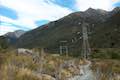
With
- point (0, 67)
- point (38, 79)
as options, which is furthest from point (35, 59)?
point (0, 67)

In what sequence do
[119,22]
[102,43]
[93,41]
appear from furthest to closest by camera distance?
[119,22] → [93,41] → [102,43]

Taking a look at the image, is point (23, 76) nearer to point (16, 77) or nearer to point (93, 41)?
point (16, 77)

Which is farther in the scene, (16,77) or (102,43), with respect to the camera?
(102,43)

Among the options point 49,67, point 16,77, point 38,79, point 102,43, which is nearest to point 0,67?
point 16,77

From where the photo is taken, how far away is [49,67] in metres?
17.7

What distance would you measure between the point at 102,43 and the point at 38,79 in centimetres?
14916

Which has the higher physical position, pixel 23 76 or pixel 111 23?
pixel 111 23

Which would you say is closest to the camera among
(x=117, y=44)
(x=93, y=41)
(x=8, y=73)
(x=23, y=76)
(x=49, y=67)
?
(x=8, y=73)

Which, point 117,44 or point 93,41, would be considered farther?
point 93,41

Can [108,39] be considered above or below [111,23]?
below

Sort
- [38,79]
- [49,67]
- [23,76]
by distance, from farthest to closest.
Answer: [49,67], [38,79], [23,76]

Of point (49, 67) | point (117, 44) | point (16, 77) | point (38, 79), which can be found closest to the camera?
point (16, 77)

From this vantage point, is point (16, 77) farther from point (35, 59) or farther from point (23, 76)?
point (35, 59)

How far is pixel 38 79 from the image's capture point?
11195 mm
